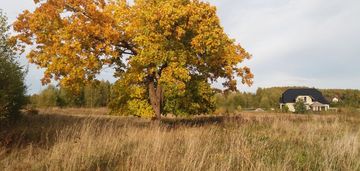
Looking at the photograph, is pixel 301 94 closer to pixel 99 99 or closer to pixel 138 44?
pixel 99 99

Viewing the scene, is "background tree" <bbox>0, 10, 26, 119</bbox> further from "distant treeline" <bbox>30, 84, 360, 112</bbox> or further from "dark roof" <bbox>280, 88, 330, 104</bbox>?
"dark roof" <bbox>280, 88, 330, 104</bbox>

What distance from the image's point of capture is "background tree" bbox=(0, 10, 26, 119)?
1247 cm

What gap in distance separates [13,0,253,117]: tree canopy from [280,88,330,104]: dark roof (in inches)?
3032

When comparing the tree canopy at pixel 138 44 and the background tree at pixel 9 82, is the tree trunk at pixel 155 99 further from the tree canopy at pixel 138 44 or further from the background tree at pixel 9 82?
the background tree at pixel 9 82

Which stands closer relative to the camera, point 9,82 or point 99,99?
point 9,82

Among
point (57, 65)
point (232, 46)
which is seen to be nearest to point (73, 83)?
point (57, 65)

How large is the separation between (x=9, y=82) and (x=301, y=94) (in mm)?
90041

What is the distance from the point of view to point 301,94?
9450 cm

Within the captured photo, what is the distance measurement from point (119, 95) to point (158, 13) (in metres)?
6.49

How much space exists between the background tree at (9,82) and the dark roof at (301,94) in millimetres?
82349

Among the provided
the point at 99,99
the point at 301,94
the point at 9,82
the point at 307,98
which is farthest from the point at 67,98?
Answer: the point at 9,82

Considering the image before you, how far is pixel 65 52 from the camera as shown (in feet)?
53.5

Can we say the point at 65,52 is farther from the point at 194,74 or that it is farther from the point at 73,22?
the point at 194,74

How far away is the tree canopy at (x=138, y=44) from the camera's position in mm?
16844
